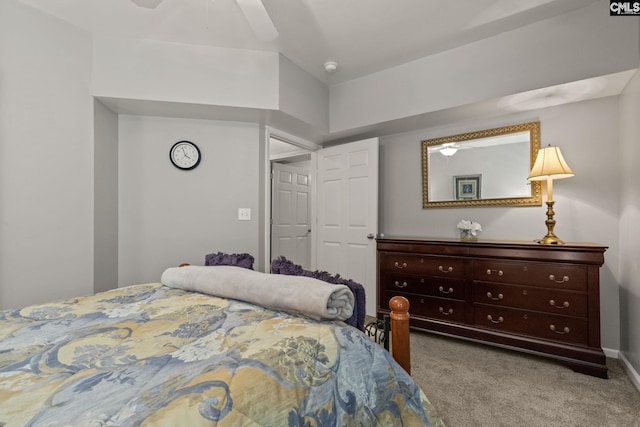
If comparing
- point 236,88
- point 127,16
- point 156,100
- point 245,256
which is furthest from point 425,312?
point 127,16

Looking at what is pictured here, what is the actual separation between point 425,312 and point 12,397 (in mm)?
2662

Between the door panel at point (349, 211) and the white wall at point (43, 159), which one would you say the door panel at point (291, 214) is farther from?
the white wall at point (43, 159)

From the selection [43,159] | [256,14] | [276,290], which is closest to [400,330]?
[276,290]

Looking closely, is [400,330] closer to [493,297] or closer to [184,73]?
[493,297]

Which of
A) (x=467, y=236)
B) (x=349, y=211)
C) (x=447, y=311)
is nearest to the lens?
(x=447, y=311)

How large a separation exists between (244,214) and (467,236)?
214 cm

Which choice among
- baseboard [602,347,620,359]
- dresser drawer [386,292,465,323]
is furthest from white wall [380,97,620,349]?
dresser drawer [386,292,465,323]

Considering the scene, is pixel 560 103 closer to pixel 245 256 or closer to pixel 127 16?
pixel 245 256

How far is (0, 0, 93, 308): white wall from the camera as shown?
2.05 m

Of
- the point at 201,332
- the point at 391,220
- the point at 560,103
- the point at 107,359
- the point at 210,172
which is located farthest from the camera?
the point at 391,220

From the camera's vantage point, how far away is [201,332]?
3.18 ft

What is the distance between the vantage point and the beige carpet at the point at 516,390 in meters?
1.61

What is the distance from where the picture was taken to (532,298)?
2225mm

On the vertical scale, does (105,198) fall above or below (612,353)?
above
